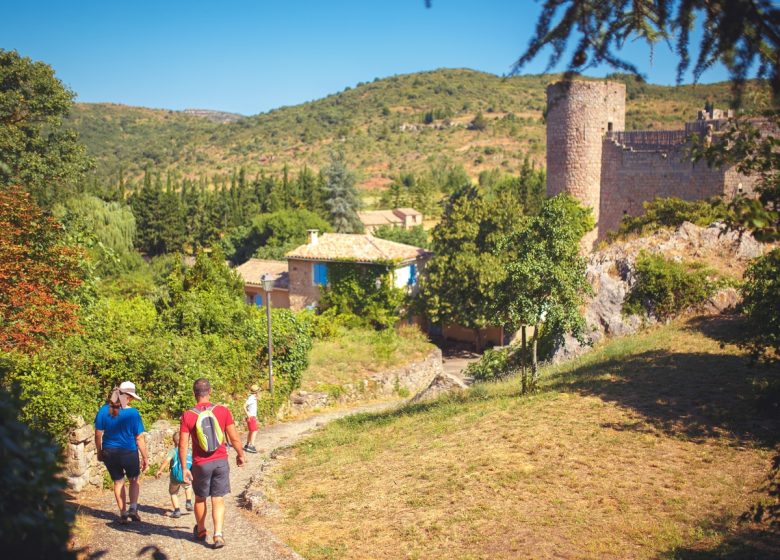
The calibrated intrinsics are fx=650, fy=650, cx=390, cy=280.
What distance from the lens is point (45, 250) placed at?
1277cm

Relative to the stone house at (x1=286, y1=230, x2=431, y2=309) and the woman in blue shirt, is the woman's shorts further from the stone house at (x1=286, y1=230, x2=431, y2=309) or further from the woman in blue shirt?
the stone house at (x1=286, y1=230, x2=431, y2=309)

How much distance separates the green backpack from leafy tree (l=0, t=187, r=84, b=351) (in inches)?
223

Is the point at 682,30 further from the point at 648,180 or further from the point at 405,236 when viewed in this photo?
the point at 405,236

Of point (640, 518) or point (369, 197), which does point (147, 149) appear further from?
point (640, 518)

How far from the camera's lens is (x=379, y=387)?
1909 centimetres

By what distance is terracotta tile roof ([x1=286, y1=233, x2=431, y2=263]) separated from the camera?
93.0 ft

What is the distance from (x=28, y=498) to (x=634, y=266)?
16.0 metres


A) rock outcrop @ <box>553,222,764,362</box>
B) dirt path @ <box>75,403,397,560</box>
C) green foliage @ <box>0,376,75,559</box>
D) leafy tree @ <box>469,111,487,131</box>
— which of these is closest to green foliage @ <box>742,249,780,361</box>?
rock outcrop @ <box>553,222,764,362</box>

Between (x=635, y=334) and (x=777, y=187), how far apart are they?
10.7 meters

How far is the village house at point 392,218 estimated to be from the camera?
57750 millimetres

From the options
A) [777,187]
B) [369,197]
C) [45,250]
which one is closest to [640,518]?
[777,187]

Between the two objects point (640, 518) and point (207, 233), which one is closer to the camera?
point (640, 518)

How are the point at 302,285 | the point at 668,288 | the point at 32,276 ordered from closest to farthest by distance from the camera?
the point at 32,276 → the point at 668,288 → the point at 302,285

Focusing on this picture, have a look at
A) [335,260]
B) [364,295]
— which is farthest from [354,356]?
[335,260]
